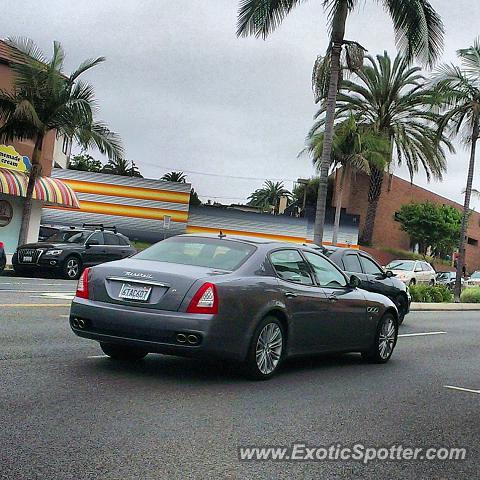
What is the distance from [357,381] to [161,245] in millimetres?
2708

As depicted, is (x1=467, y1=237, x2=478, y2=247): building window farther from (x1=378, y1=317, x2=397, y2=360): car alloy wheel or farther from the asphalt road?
(x1=378, y1=317, x2=397, y2=360): car alloy wheel

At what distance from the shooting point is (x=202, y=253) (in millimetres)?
8672

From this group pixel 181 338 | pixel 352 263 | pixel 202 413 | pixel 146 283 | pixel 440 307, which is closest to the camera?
pixel 202 413

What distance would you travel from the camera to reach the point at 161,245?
29.7ft

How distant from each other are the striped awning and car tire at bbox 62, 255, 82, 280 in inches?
182

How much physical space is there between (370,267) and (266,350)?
7509 mm

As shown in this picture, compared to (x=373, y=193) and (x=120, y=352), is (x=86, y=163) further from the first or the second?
(x=120, y=352)

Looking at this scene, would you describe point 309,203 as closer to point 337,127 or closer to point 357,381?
point 337,127

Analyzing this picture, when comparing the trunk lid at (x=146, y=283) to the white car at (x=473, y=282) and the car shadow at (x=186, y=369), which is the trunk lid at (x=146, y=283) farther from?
→ the white car at (x=473, y=282)

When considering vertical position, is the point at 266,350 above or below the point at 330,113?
below

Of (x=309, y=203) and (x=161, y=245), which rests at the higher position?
(x=309, y=203)

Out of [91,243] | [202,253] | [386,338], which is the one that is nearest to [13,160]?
[91,243]

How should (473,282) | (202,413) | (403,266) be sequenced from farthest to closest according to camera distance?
1. (473,282)
2. (403,266)
3. (202,413)

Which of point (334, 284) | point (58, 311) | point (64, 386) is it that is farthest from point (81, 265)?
point (64, 386)
